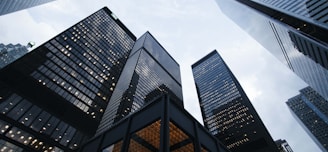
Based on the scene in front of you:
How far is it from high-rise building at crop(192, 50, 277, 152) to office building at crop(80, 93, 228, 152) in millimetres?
102926

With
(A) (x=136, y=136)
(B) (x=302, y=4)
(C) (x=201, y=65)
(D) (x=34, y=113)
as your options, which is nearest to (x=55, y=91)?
(D) (x=34, y=113)

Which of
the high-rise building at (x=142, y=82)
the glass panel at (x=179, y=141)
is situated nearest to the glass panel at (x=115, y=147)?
the glass panel at (x=179, y=141)

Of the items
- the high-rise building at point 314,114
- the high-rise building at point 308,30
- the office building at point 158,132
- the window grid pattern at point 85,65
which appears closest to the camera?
the office building at point 158,132

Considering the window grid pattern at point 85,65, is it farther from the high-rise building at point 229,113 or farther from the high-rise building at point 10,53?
the high-rise building at point 229,113

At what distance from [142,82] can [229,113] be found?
197ft

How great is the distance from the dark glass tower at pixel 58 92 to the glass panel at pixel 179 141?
5648cm

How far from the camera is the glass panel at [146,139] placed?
1292cm

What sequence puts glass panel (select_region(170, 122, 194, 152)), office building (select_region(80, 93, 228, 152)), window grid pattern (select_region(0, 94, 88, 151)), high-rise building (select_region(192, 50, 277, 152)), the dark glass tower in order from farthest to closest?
high-rise building (select_region(192, 50, 277, 152)), the dark glass tower, window grid pattern (select_region(0, 94, 88, 151)), glass panel (select_region(170, 122, 194, 152)), office building (select_region(80, 93, 228, 152))

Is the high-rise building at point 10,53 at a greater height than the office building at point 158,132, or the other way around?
the high-rise building at point 10,53

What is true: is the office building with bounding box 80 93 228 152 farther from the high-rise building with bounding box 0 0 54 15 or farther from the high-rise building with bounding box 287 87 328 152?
the high-rise building with bounding box 287 87 328 152

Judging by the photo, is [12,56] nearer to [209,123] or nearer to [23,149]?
[23,149]

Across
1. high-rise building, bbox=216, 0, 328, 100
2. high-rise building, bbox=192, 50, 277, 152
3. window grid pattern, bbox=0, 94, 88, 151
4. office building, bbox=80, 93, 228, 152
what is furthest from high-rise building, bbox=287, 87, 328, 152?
office building, bbox=80, 93, 228, 152

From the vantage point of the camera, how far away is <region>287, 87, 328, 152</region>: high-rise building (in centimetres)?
14486

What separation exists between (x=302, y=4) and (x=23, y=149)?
255 feet
